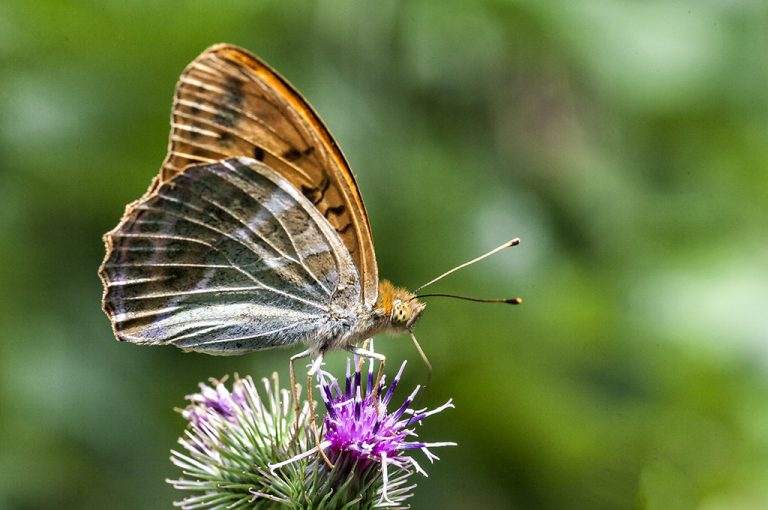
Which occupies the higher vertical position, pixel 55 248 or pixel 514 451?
Result: pixel 55 248

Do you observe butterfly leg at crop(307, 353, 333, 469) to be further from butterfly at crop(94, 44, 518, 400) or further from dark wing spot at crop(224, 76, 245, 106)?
dark wing spot at crop(224, 76, 245, 106)

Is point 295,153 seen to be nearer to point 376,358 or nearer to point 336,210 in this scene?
point 336,210

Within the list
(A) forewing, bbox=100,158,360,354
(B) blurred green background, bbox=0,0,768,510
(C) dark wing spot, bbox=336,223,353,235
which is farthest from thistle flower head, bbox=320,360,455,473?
(B) blurred green background, bbox=0,0,768,510

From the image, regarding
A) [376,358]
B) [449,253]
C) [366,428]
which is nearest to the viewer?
[366,428]

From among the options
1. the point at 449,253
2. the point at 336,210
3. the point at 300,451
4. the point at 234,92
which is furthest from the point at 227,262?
the point at 449,253

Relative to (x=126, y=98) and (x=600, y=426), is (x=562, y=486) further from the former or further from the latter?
(x=126, y=98)

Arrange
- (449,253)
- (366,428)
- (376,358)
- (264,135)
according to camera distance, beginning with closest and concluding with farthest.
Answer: (366,428), (376,358), (264,135), (449,253)

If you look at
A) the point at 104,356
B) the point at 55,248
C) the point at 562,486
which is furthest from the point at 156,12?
the point at 562,486
